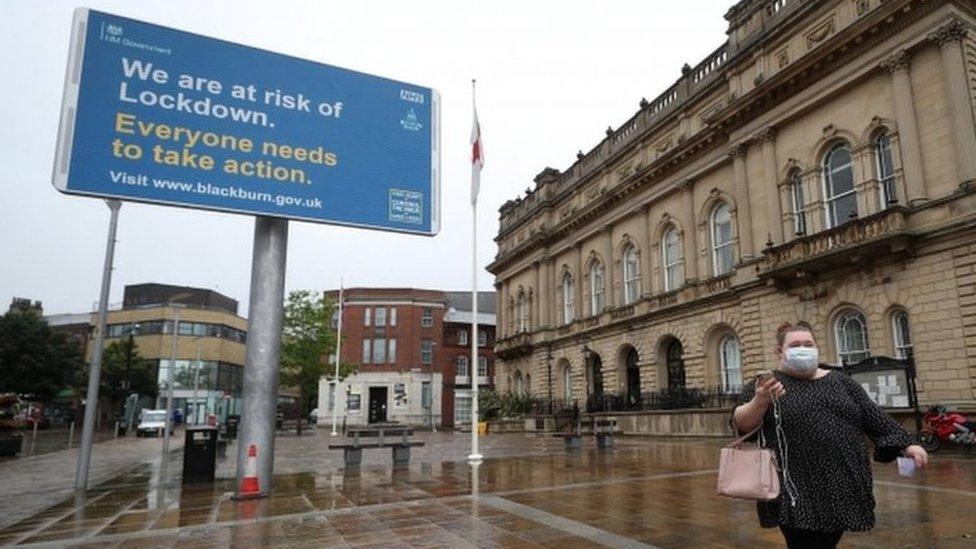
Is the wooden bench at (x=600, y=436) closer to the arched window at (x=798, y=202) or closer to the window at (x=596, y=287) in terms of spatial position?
the arched window at (x=798, y=202)

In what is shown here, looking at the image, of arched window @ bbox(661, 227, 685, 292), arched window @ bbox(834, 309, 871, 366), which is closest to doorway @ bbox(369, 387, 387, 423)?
arched window @ bbox(661, 227, 685, 292)

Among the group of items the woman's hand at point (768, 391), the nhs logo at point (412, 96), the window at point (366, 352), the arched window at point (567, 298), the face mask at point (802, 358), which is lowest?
the woman's hand at point (768, 391)

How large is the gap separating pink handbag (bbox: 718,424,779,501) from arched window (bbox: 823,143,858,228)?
68.7 feet

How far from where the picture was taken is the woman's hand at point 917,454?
3.05 meters

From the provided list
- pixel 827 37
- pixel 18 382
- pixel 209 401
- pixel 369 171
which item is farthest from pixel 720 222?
pixel 209 401

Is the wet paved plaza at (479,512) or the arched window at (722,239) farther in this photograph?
the arched window at (722,239)

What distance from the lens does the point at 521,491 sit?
980 centimetres

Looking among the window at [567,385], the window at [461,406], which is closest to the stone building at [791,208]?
the window at [567,385]

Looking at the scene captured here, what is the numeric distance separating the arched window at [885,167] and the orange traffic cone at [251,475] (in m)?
19.4

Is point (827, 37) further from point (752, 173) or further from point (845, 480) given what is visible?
point (845, 480)

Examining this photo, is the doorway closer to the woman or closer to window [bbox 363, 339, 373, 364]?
window [bbox 363, 339, 373, 364]

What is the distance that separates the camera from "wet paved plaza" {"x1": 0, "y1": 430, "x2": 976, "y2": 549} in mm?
6340

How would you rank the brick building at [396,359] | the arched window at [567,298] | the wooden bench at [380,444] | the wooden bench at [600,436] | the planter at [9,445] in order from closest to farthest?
the wooden bench at [380,444] < the wooden bench at [600,436] < the planter at [9,445] < the arched window at [567,298] < the brick building at [396,359]

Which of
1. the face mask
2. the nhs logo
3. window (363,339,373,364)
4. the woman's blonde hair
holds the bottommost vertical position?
the face mask
